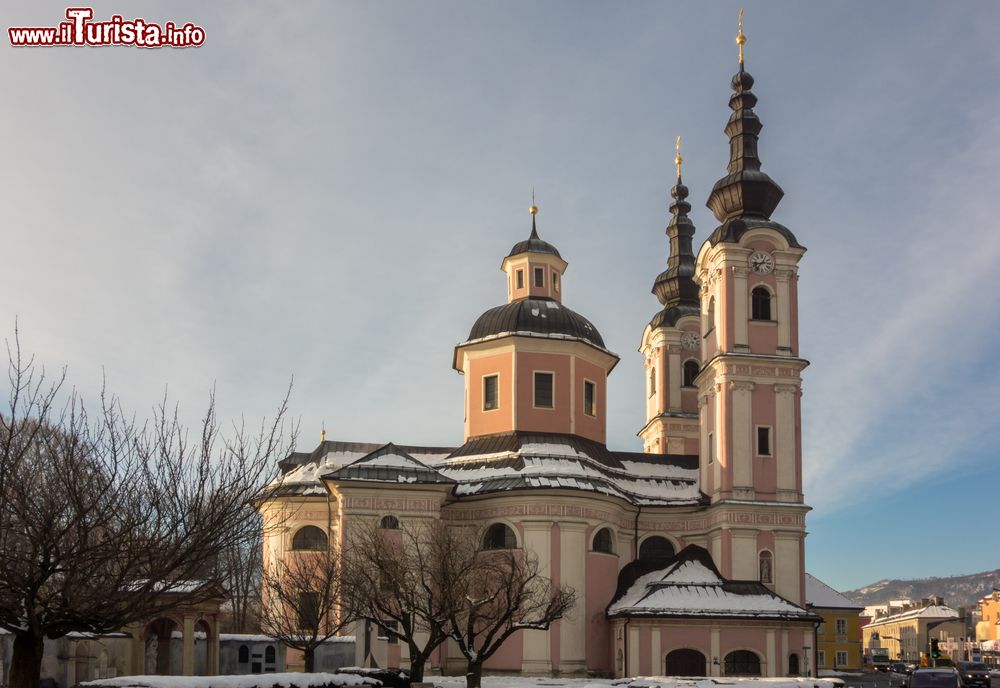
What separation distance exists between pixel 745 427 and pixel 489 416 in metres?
10.8

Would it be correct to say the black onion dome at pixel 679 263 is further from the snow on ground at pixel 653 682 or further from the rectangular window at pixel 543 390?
the snow on ground at pixel 653 682

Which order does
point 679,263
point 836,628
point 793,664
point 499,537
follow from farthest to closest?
1. point 836,628
2. point 679,263
3. point 499,537
4. point 793,664

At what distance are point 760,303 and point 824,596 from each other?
27117mm

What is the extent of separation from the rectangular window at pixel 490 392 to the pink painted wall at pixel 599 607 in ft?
25.6

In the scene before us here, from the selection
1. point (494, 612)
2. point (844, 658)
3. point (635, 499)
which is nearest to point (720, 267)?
point (635, 499)

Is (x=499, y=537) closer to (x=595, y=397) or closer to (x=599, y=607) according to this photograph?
(x=599, y=607)

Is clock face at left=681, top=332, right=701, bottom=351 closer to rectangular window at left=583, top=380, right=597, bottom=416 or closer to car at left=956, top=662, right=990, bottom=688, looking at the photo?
rectangular window at left=583, top=380, right=597, bottom=416

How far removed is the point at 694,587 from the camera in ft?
143

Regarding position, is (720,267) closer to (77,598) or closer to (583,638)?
(583,638)

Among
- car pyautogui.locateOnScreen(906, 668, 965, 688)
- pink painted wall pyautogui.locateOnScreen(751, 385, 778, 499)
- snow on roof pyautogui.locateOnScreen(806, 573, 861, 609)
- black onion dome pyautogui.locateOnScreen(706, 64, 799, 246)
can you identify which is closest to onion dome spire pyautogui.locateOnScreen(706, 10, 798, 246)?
black onion dome pyautogui.locateOnScreen(706, 64, 799, 246)

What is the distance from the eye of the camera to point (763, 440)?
4703cm

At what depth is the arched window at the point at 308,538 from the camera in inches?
1773

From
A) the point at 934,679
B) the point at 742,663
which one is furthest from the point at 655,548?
the point at 934,679

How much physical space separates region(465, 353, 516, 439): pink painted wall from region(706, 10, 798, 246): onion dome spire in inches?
416
